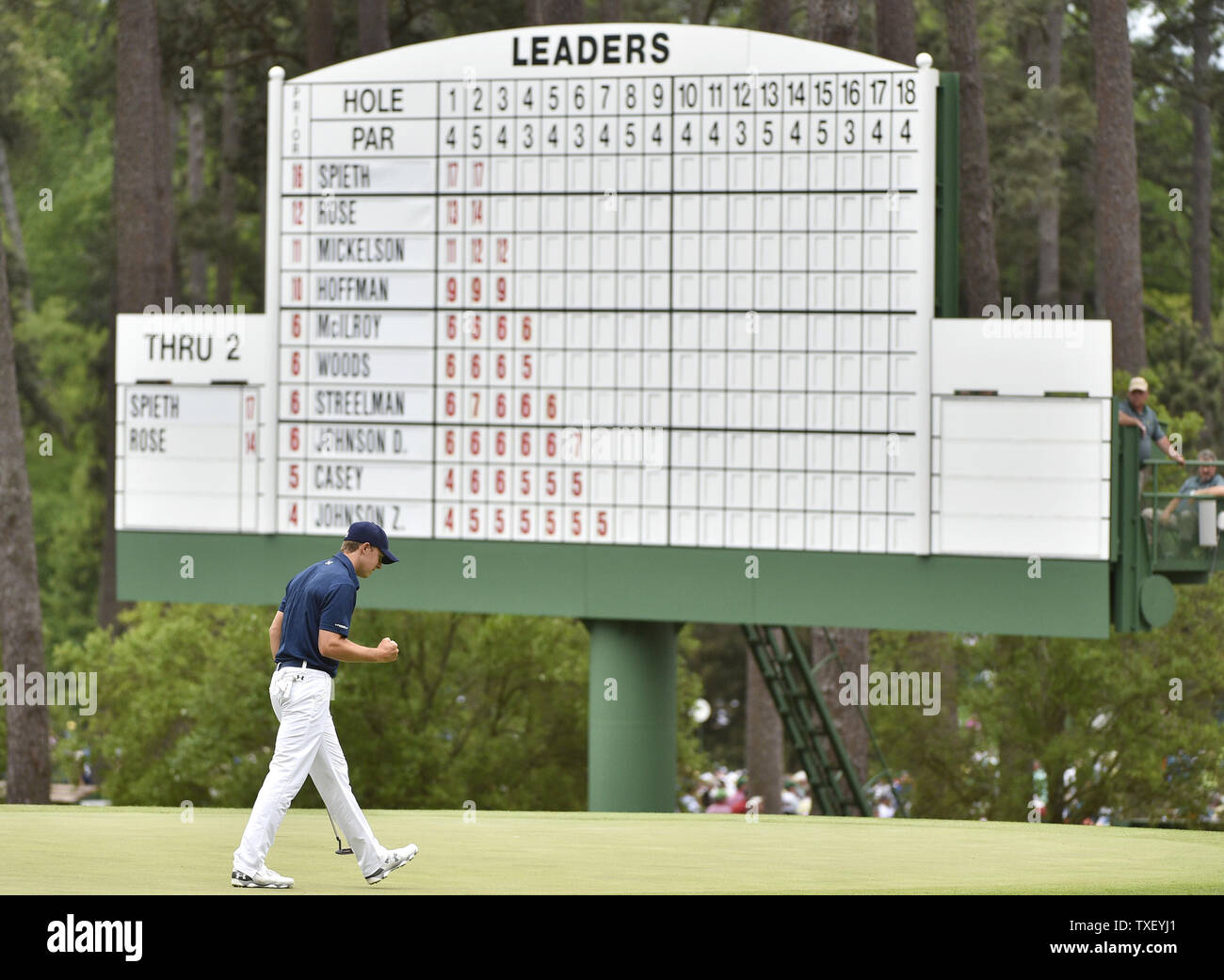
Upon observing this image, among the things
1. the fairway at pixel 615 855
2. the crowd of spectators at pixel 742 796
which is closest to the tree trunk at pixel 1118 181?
the crowd of spectators at pixel 742 796

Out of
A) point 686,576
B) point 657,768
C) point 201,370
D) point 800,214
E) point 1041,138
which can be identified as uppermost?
point 1041,138

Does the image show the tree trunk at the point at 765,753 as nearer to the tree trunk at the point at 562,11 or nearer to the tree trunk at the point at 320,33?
the tree trunk at the point at 320,33

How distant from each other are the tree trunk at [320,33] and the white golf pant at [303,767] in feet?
67.4

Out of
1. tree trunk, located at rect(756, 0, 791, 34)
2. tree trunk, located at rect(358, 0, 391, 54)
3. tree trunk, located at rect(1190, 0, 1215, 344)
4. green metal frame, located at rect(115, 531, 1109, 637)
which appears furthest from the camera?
tree trunk, located at rect(1190, 0, 1215, 344)

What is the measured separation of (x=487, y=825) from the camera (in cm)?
1318

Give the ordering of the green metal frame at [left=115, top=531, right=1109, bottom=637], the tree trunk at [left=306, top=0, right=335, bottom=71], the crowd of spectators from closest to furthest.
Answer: the green metal frame at [left=115, top=531, right=1109, bottom=637]
the crowd of spectators
the tree trunk at [left=306, top=0, right=335, bottom=71]

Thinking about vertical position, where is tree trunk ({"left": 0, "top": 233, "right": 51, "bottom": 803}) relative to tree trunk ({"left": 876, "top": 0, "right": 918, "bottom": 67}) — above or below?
below

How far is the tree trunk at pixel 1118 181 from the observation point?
28.0 meters

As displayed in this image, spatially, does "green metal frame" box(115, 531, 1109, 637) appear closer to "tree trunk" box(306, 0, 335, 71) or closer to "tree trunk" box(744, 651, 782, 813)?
"tree trunk" box(306, 0, 335, 71)

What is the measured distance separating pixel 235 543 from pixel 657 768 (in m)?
4.17

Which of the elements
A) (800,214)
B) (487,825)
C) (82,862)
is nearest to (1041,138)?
(800,214)

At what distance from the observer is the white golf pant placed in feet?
32.1

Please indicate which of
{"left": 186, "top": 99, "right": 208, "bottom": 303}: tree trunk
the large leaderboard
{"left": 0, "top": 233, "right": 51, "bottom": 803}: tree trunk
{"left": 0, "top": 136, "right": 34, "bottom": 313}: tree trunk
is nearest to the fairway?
the large leaderboard
